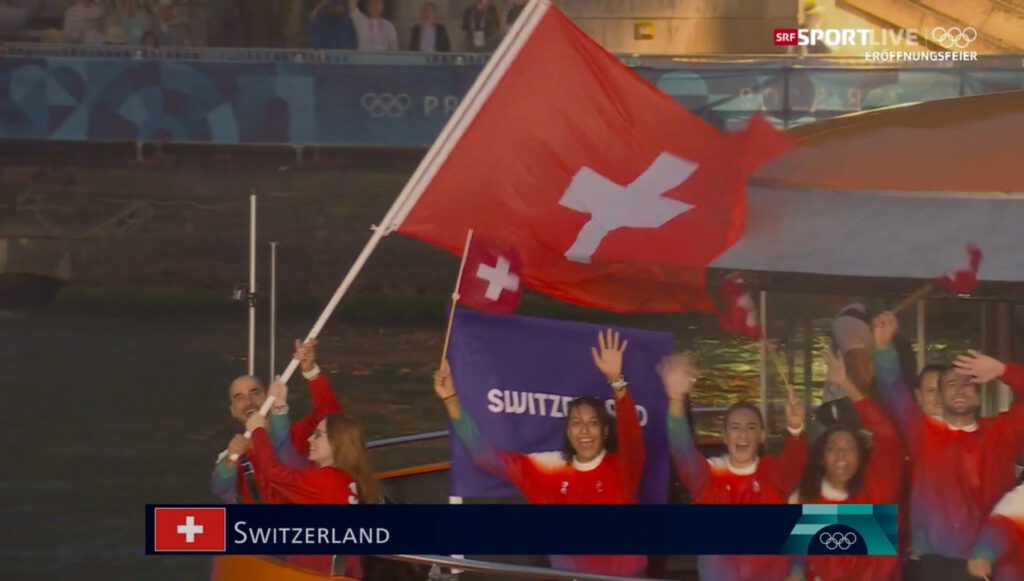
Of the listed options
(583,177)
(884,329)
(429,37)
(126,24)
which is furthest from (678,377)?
(126,24)

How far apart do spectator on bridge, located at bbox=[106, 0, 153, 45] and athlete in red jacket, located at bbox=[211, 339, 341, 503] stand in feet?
50.1

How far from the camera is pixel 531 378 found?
7.86 m

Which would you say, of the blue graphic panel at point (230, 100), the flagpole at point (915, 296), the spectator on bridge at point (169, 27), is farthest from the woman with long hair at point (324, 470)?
the spectator on bridge at point (169, 27)

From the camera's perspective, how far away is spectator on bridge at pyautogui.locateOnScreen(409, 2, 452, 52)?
75.4 ft

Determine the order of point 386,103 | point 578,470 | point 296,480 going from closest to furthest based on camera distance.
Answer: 1. point 578,470
2. point 296,480
3. point 386,103

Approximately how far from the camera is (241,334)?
21.5 m

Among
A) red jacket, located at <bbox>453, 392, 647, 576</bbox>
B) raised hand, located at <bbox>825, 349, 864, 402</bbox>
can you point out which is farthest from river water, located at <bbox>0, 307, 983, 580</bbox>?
red jacket, located at <bbox>453, 392, 647, 576</bbox>

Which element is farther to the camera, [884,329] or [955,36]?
[955,36]

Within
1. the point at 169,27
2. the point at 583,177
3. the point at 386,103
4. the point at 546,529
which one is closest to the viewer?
the point at 546,529

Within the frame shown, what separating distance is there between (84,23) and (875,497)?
57.2ft

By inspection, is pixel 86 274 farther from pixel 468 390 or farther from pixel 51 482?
pixel 468 390

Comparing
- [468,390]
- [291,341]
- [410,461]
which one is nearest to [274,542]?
[468,390]

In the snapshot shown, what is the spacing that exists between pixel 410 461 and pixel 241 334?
647 cm

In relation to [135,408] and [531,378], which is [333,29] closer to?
[135,408]
